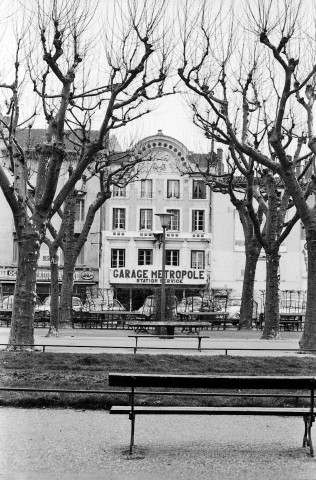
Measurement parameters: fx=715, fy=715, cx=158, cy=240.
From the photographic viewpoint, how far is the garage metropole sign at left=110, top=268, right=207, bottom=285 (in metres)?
49.4

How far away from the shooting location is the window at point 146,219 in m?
51.3

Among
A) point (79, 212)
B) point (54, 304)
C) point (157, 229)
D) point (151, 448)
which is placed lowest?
point (151, 448)

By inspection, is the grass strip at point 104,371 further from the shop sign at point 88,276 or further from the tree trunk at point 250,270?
the shop sign at point 88,276

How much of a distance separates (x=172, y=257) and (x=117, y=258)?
3.90 metres

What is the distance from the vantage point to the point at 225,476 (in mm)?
6098

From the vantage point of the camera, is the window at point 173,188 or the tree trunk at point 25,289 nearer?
the tree trunk at point 25,289

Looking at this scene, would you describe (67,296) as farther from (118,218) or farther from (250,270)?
(118,218)

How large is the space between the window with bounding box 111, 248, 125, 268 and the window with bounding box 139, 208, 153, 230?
226 centimetres

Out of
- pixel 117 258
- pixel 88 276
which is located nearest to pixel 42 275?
pixel 88 276

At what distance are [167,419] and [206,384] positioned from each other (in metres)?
2.04

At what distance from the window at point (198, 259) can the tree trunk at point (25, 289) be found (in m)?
35.4

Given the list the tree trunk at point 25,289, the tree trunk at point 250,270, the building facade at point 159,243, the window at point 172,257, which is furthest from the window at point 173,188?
the tree trunk at point 25,289

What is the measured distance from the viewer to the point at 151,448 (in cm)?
716

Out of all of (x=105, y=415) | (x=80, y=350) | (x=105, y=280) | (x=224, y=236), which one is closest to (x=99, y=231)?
(x=105, y=280)
